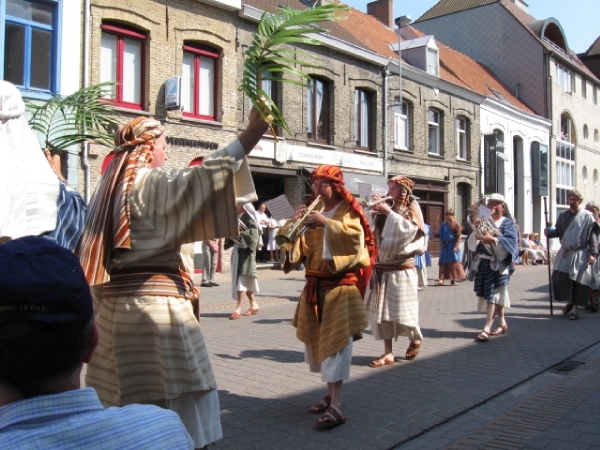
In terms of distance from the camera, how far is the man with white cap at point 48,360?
126 cm

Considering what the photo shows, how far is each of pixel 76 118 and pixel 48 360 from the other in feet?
9.13

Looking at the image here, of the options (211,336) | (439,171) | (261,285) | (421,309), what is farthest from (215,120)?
(439,171)

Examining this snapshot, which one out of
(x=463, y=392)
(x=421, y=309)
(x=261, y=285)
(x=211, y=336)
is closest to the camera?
(x=463, y=392)

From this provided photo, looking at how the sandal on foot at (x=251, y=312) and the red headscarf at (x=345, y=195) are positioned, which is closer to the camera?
the red headscarf at (x=345, y=195)

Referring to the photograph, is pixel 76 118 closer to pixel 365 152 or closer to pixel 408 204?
pixel 408 204

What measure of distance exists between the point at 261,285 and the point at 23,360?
46.0 feet

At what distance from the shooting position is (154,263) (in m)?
2.81

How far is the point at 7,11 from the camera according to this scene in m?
13.4

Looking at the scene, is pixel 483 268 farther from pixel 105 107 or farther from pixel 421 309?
pixel 105 107

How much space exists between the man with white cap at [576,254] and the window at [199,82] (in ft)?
33.8

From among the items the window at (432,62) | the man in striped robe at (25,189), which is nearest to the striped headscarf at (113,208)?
the man in striped robe at (25,189)

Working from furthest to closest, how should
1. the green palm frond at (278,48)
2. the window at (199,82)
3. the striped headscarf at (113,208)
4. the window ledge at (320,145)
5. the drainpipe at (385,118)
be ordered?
the drainpipe at (385,118) → the window ledge at (320,145) → the window at (199,82) → the striped headscarf at (113,208) → the green palm frond at (278,48)

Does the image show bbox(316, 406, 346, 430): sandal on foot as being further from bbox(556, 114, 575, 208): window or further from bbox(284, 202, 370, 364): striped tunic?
bbox(556, 114, 575, 208): window

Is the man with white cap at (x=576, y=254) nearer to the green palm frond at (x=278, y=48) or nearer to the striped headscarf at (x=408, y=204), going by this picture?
the striped headscarf at (x=408, y=204)
